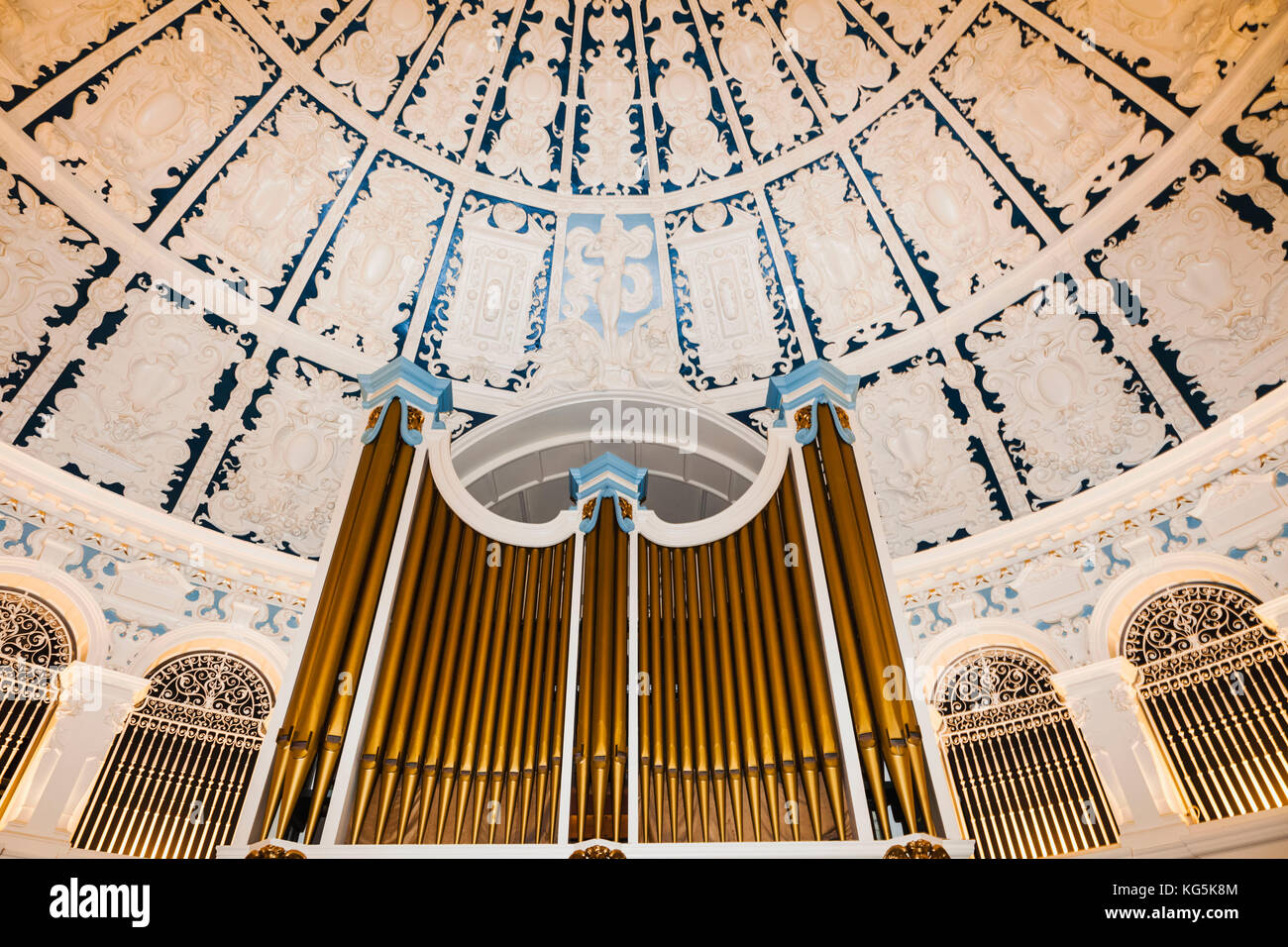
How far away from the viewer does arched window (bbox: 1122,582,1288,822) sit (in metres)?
5.71

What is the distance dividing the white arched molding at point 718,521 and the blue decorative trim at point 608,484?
0.57 feet

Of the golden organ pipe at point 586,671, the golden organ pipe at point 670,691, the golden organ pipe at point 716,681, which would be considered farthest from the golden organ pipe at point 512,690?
the golden organ pipe at point 716,681

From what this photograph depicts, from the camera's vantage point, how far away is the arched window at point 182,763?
612 cm

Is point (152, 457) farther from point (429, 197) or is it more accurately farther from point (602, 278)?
point (602, 278)

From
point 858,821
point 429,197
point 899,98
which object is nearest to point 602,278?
point 429,197

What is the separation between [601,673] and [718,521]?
1.64m

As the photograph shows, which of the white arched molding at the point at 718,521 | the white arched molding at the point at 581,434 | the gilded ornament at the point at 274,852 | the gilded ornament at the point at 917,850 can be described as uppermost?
the white arched molding at the point at 581,434

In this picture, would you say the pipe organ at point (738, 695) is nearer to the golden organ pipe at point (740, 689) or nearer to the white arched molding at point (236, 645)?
the golden organ pipe at point (740, 689)

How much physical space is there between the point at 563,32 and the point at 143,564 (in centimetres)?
726

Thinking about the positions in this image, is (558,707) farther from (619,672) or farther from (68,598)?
(68,598)

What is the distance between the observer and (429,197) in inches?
378

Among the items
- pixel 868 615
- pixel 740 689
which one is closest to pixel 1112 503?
pixel 868 615

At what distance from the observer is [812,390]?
23.6ft

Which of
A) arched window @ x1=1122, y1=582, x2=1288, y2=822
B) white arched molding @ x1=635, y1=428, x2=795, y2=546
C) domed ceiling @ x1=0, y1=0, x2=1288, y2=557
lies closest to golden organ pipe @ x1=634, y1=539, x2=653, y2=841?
white arched molding @ x1=635, y1=428, x2=795, y2=546
